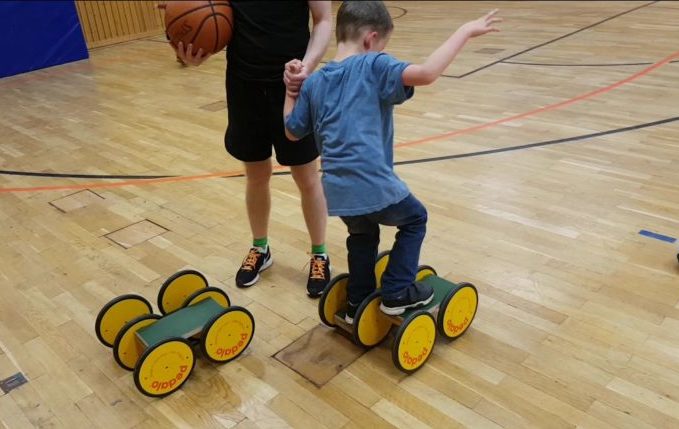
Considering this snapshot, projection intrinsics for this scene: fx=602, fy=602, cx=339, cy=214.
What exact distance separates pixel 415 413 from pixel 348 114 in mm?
910

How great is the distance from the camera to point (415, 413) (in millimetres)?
1806

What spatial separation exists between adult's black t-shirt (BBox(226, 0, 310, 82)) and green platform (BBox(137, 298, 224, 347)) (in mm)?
809

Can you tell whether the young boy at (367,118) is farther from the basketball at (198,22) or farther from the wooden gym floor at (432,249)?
the wooden gym floor at (432,249)

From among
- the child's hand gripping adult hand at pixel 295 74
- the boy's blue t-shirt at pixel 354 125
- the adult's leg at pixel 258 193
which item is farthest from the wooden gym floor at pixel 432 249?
the child's hand gripping adult hand at pixel 295 74

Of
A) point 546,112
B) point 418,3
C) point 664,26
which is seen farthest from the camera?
point 418,3

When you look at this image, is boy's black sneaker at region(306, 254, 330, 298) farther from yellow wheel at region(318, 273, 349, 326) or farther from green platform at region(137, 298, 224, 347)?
green platform at region(137, 298, 224, 347)

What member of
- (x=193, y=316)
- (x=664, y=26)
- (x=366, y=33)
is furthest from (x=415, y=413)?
(x=664, y=26)

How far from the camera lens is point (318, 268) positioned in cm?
246

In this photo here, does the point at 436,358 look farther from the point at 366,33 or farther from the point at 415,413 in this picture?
the point at 366,33

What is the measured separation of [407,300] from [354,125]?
24.2 inches

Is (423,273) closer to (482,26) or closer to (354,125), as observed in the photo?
(354,125)

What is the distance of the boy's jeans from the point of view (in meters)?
1.87

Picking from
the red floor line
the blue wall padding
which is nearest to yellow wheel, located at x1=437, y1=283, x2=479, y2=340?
the red floor line

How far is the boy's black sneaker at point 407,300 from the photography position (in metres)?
1.96
